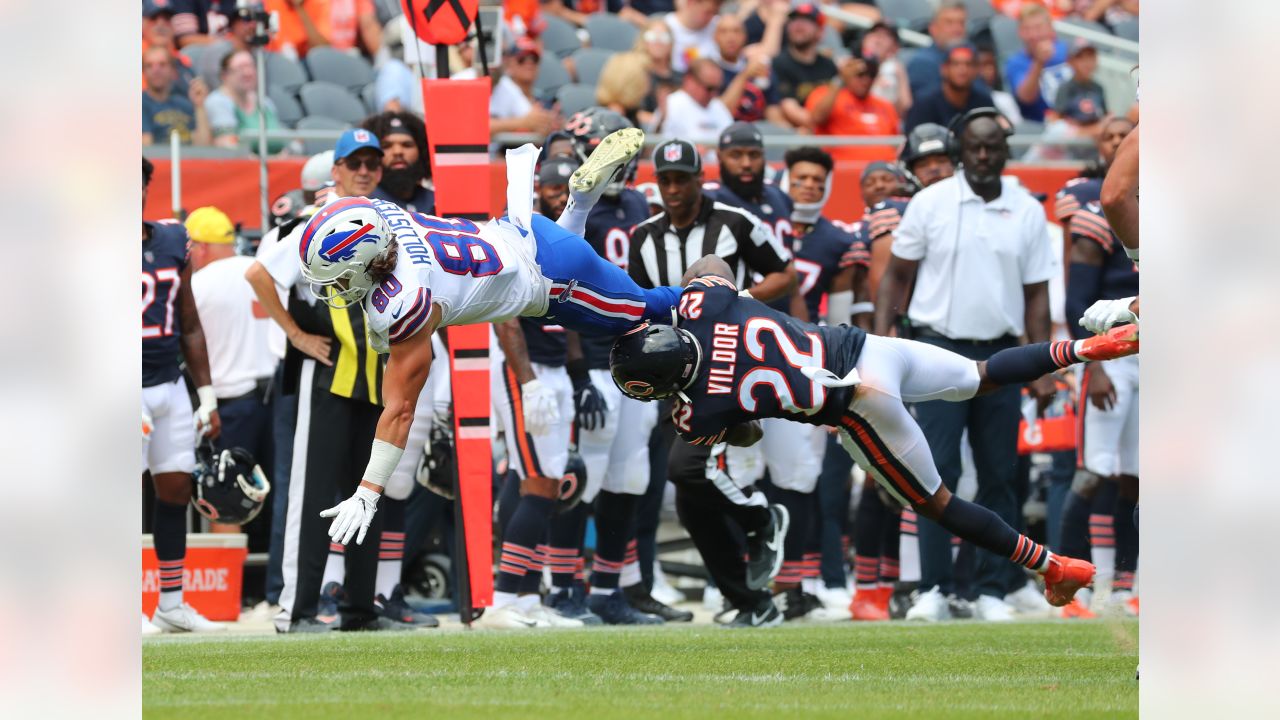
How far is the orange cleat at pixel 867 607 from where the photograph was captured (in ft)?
32.2

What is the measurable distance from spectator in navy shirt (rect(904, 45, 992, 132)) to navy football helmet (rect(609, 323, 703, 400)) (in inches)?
315

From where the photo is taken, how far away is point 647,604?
32.4 ft

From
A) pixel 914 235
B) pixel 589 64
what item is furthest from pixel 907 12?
pixel 914 235

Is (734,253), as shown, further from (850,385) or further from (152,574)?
(152,574)

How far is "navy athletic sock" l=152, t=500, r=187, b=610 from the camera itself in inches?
350

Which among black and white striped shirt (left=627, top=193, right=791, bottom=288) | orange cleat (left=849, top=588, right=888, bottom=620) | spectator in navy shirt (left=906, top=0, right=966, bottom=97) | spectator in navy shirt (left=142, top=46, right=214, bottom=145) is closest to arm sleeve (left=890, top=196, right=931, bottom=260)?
black and white striped shirt (left=627, top=193, right=791, bottom=288)

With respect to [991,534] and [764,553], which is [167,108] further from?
[991,534]

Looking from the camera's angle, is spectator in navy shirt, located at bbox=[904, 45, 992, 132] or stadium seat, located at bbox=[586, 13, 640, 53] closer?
spectator in navy shirt, located at bbox=[904, 45, 992, 132]

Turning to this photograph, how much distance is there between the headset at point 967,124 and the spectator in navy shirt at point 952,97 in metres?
4.03

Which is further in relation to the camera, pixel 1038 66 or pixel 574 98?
pixel 1038 66

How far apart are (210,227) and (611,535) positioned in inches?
138

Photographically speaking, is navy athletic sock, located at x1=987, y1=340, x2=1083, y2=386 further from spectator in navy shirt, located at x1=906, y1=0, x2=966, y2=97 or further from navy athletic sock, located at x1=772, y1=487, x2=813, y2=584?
spectator in navy shirt, located at x1=906, y1=0, x2=966, y2=97

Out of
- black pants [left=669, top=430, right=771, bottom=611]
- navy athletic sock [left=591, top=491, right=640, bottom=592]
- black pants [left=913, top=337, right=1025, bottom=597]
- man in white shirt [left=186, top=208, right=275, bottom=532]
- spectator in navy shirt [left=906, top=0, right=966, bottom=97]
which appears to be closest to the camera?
black pants [left=669, top=430, right=771, bottom=611]

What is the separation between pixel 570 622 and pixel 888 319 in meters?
2.49
